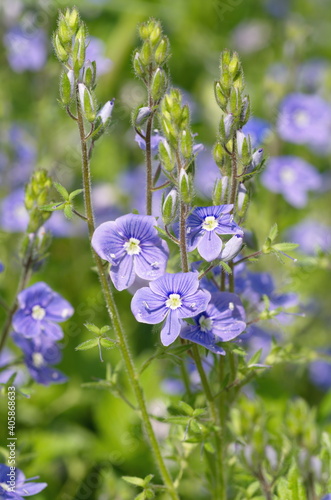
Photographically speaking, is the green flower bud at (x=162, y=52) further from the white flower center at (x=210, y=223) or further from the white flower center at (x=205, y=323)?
the white flower center at (x=205, y=323)

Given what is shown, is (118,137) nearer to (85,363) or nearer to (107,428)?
(85,363)

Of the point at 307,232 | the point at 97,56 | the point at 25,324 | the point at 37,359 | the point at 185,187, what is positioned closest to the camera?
the point at 185,187

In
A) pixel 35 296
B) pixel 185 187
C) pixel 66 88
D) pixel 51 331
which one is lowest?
pixel 51 331

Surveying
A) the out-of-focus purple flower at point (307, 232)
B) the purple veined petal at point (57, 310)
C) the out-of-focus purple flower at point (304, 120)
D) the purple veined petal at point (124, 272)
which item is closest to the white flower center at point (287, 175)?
the out-of-focus purple flower at point (304, 120)

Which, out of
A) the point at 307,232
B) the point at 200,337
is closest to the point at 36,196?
the point at 200,337

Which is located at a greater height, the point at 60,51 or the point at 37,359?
the point at 60,51

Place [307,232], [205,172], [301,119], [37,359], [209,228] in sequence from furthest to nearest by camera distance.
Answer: [205,172], [307,232], [301,119], [37,359], [209,228]

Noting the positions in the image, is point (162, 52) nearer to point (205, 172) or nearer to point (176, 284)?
point (176, 284)
